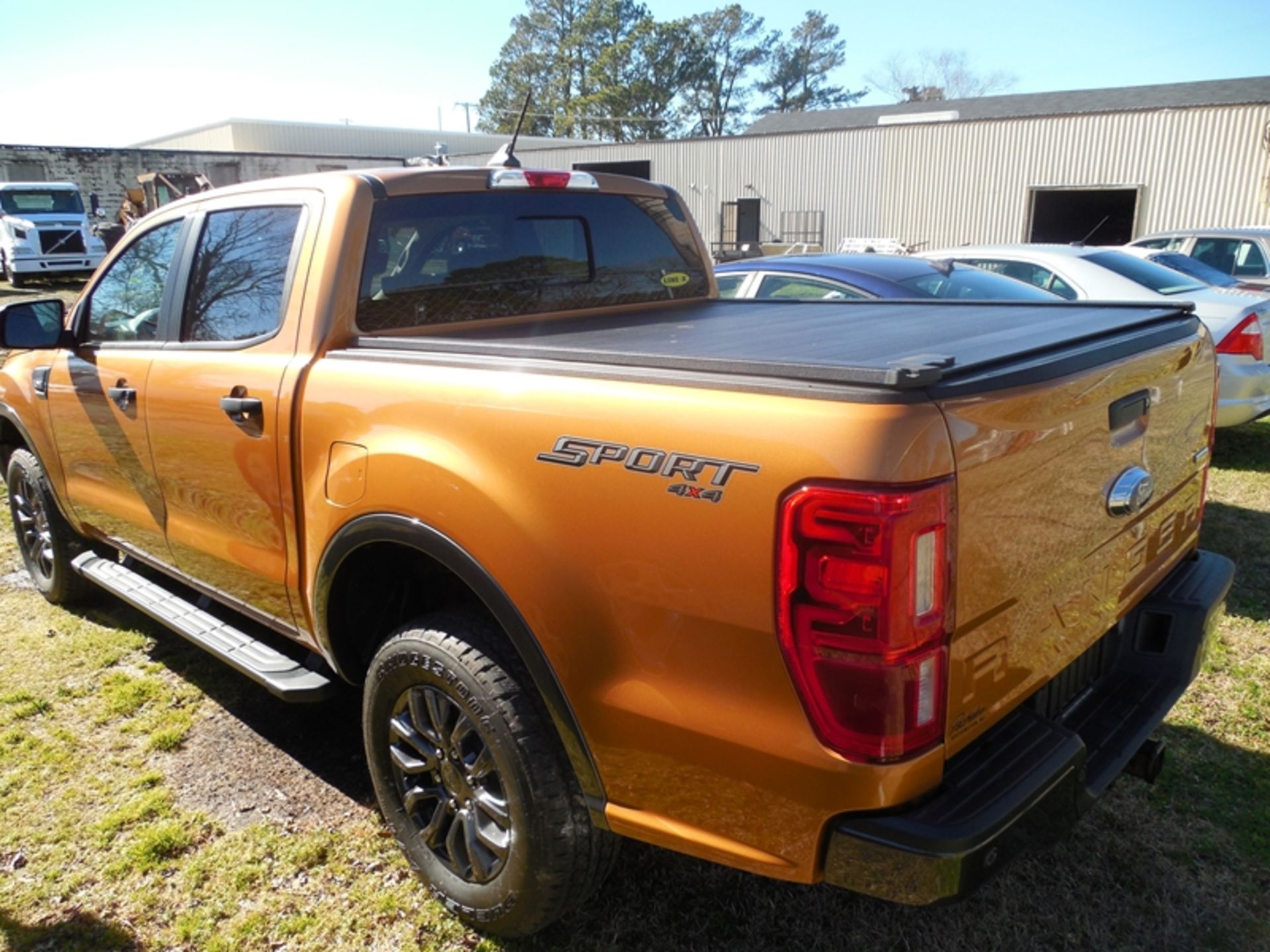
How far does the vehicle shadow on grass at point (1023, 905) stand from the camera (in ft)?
8.60

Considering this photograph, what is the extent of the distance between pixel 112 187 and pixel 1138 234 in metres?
35.3

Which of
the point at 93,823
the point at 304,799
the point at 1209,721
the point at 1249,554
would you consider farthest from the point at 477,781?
the point at 1249,554

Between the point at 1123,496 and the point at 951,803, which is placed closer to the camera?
the point at 951,803

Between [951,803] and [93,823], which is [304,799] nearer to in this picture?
[93,823]

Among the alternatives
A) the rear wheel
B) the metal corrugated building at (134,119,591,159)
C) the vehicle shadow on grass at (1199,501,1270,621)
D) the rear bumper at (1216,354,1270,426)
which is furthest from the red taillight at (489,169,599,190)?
the metal corrugated building at (134,119,591,159)

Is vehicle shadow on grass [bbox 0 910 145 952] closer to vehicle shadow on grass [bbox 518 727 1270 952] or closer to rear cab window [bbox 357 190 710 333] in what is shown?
vehicle shadow on grass [bbox 518 727 1270 952]

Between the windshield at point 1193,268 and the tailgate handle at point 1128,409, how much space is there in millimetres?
9333

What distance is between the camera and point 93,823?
10.6 ft

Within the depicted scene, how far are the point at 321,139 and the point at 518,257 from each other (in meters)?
50.9

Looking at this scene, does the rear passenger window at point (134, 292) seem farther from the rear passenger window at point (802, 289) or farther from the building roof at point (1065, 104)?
the building roof at point (1065, 104)

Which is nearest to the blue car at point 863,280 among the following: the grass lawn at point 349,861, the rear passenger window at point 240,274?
the grass lawn at point 349,861

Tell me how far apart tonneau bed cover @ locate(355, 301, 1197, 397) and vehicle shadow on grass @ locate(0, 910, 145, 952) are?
1809mm

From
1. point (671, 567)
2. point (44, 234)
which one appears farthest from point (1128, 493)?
point (44, 234)

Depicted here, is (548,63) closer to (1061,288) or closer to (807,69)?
(807,69)
